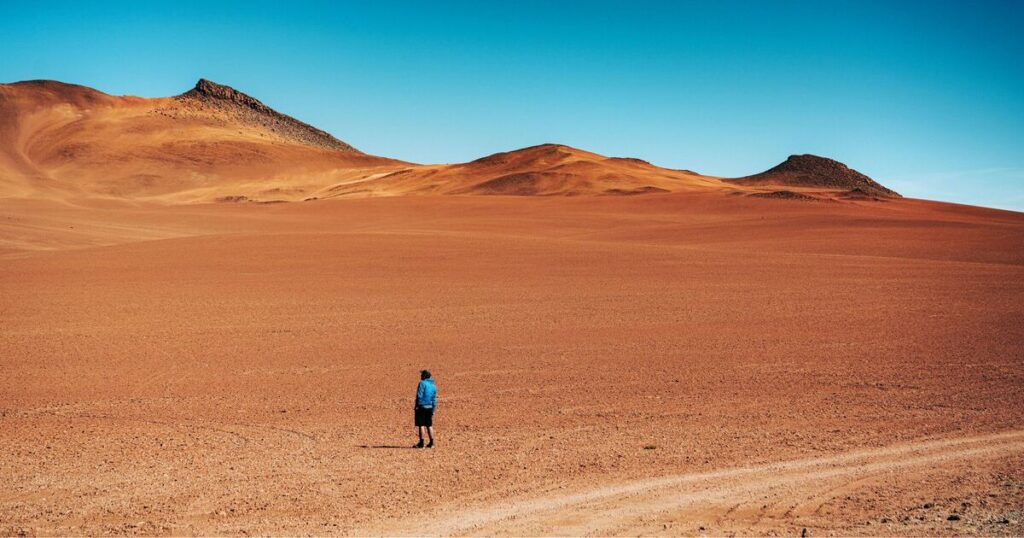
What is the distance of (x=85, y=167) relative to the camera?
99.3 m

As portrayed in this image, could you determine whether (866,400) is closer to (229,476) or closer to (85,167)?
(229,476)

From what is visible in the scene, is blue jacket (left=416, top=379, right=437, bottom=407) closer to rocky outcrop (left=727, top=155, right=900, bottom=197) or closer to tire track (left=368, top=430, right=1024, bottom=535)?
tire track (left=368, top=430, right=1024, bottom=535)

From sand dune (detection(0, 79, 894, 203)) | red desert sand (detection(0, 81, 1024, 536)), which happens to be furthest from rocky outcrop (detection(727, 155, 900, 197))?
red desert sand (detection(0, 81, 1024, 536))

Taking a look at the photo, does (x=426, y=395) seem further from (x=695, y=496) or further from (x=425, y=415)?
(x=695, y=496)

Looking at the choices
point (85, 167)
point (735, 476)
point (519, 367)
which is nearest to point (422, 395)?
point (735, 476)

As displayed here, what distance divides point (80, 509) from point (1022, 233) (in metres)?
49.9

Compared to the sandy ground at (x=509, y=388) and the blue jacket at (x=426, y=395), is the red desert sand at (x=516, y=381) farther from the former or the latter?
the blue jacket at (x=426, y=395)

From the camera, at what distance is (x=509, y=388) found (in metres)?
18.0

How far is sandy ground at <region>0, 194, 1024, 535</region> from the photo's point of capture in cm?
1066

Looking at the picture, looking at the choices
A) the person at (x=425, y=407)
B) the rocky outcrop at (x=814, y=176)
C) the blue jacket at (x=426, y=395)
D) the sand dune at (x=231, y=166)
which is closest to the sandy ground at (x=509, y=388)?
the person at (x=425, y=407)

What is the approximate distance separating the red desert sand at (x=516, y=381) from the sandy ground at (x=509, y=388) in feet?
0.26

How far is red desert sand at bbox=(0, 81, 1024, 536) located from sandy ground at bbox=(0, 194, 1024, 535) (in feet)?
0.26

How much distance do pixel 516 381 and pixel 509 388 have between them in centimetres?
57

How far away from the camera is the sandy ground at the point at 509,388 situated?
1066cm
